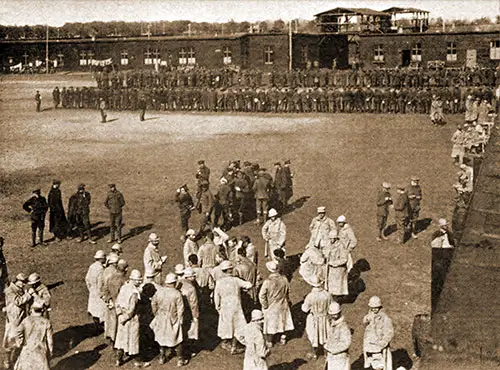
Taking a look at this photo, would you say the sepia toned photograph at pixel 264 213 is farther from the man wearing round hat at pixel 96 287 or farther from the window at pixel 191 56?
the window at pixel 191 56

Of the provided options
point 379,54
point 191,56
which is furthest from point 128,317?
point 191,56

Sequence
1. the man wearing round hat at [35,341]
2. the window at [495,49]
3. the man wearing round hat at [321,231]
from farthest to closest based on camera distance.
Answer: the window at [495,49] < the man wearing round hat at [321,231] < the man wearing round hat at [35,341]

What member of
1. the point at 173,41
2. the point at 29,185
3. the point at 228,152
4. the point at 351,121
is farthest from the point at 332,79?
the point at 29,185

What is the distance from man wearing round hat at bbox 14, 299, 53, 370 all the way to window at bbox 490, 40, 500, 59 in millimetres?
37261

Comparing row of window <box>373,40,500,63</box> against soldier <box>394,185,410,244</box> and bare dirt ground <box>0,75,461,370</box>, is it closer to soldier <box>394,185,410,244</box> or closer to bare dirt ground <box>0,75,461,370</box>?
bare dirt ground <box>0,75,461,370</box>

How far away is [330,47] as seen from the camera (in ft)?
150

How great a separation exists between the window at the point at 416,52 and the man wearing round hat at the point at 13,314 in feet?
120

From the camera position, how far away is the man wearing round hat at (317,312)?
9.50 meters

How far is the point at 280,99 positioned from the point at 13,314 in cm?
2651

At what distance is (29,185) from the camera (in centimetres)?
1988

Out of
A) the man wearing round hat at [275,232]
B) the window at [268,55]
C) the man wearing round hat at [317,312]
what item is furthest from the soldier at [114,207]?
the window at [268,55]

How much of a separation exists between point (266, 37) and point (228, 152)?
20559 millimetres

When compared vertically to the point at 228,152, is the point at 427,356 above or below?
below

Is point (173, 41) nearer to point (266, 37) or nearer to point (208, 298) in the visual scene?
point (266, 37)
